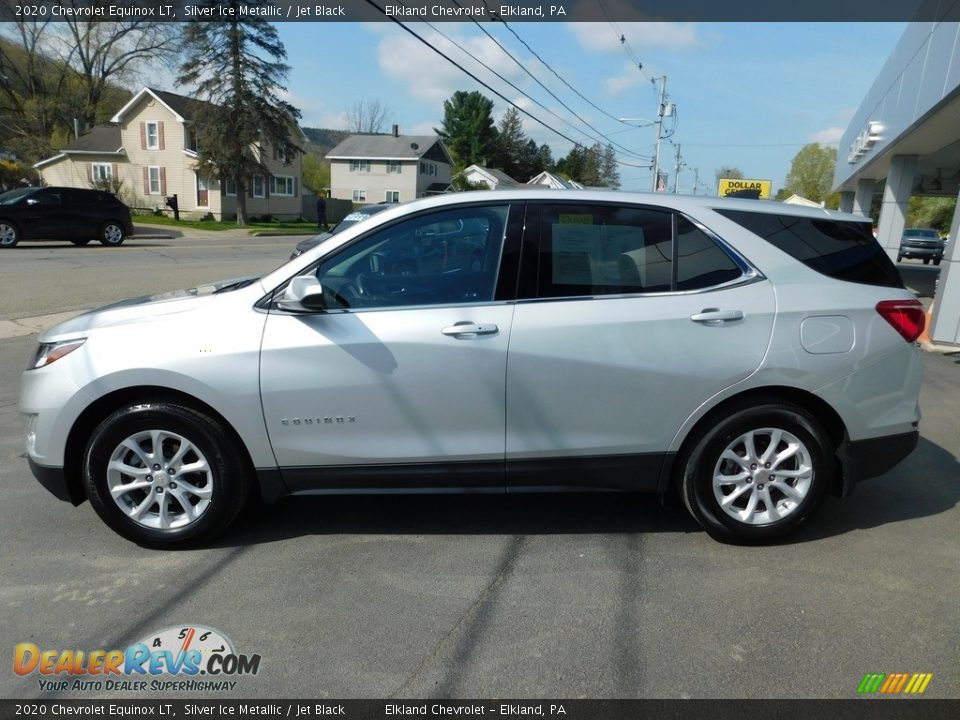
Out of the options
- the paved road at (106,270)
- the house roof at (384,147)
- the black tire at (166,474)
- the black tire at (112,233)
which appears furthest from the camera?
the house roof at (384,147)

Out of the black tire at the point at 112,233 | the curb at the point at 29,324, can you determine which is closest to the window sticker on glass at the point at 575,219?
the curb at the point at 29,324

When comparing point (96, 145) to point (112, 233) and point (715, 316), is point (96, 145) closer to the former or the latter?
point (112, 233)

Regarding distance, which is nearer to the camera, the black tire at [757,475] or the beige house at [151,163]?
the black tire at [757,475]

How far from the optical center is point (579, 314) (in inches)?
139

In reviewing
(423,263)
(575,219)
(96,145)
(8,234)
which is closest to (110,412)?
(423,263)

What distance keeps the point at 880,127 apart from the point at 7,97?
204 ft

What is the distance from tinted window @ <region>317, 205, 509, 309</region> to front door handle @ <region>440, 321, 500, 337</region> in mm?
156

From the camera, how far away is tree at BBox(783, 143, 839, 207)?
259 feet

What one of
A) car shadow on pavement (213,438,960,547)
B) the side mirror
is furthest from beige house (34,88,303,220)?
the side mirror

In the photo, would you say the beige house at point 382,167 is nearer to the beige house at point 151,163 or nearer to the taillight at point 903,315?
the beige house at point 151,163

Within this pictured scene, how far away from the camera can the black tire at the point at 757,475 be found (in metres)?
3.64

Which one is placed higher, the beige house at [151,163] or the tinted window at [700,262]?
the beige house at [151,163]

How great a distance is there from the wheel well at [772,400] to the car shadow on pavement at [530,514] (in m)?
0.44
